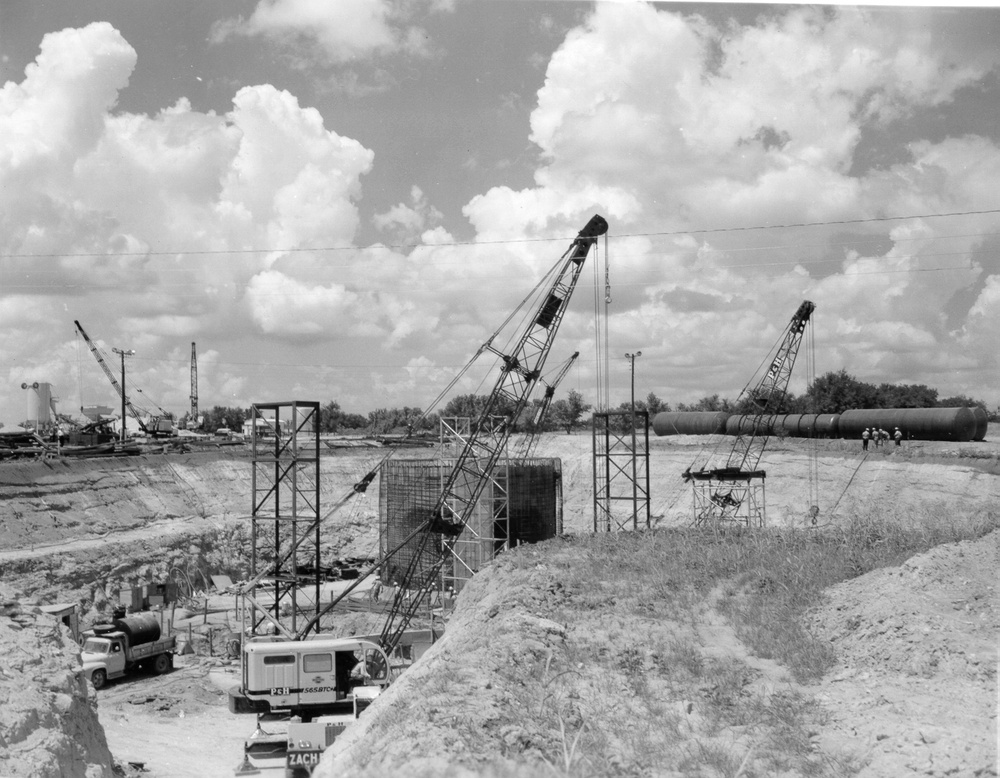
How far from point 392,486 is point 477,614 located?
28.4 metres

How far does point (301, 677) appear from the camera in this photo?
67.4ft

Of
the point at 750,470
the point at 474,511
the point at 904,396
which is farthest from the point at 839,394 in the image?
the point at 474,511

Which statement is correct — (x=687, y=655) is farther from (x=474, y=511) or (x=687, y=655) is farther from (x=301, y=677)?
(x=474, y=511)

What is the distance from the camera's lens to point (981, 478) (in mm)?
42031

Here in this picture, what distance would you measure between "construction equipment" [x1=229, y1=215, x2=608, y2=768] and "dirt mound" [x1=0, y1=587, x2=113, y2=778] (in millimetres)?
4018

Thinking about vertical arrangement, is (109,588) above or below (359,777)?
below

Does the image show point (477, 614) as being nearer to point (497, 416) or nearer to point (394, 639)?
point (394, 639)

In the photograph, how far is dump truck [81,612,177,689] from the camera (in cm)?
2614

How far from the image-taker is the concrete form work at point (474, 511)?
38938 mm

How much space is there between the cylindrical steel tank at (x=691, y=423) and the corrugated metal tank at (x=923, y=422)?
1198 centimetres

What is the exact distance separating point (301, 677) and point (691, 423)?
54.3m

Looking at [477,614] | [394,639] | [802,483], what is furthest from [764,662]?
[802,483]

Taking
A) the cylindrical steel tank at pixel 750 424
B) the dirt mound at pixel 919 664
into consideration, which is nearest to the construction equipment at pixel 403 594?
the dirt mound at pixel 919 664

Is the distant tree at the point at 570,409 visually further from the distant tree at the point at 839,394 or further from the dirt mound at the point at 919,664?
the dirt mound at the point at 919,664
